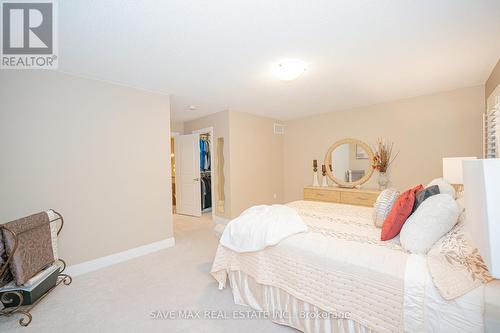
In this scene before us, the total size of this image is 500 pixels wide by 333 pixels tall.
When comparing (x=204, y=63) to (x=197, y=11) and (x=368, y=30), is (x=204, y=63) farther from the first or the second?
(x=368, y=30)

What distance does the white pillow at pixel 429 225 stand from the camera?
52.7 inches

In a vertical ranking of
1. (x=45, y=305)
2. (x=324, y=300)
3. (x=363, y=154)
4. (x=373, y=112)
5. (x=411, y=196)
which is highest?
(x=373, y=112)

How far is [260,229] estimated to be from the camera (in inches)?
70.9

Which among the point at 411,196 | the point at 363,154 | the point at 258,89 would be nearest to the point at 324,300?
the point at 411,196

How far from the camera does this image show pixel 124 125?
9.33 feet

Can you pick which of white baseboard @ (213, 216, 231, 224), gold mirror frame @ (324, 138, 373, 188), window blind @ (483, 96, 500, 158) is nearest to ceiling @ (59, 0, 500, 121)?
window blind @ (483, 96, 500, 158)

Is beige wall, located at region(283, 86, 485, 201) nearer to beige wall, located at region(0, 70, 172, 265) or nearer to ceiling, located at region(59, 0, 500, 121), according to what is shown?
ceiling, located at region(59, 0, 500, 121)

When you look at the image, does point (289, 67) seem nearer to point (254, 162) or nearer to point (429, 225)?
point (429, 225)

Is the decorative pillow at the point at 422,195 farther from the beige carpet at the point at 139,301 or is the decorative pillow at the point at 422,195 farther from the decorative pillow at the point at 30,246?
the decorative pillow at the point at 30,246

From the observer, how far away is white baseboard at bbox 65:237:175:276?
2.45m

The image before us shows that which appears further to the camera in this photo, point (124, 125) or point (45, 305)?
point (124, 125)

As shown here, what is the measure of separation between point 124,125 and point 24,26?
1308 millimetres

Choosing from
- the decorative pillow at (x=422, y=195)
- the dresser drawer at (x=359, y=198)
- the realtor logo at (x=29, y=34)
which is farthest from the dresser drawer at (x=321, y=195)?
the realtor logo at (x=29, y=34)

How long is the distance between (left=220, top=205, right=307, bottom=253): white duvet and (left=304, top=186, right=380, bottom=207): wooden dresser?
2.27 m
